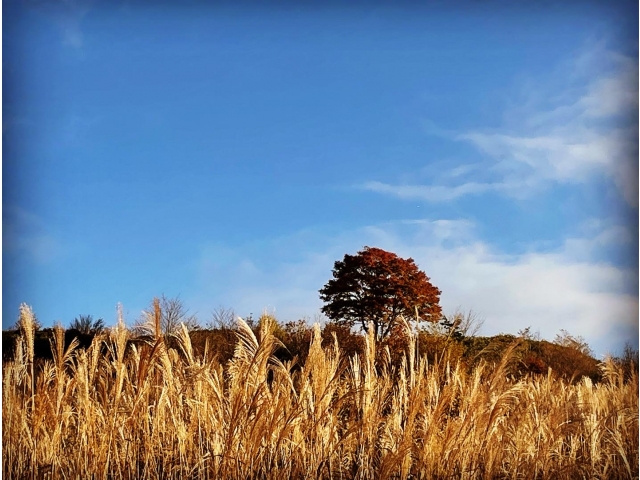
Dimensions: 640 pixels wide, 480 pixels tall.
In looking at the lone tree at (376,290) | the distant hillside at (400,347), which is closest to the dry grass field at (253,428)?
the distant hillside at (400,347)

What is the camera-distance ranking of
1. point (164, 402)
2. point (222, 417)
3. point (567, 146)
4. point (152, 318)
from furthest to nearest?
1. point (567, 146)
2. point (164, 402)
3. point (222, 417)
4. point (152, 318)

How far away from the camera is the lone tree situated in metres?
9.52

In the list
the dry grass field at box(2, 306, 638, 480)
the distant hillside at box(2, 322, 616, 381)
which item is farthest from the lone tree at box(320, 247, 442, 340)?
the dry grass field at box(2, 306, 638, 480)

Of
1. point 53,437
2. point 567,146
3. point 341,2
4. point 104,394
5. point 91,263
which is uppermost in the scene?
point 341,2

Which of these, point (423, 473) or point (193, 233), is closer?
point (423, 473)

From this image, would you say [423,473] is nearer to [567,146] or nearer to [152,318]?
[152,318]

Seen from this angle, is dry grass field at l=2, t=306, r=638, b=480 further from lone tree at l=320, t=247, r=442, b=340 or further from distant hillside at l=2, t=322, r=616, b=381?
lone tree at l=320, t=247, r=442, b=340

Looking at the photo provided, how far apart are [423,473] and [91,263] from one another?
10.7 ft

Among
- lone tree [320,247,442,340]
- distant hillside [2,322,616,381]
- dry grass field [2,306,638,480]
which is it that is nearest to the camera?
dry grass field [2,306,638,480]

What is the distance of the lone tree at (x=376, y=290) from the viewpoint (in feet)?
31.2

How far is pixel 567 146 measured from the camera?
17.7 ft

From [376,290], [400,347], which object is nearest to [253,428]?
[400,347]

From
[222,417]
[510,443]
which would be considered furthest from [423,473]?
[222,417]

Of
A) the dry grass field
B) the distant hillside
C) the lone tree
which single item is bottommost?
the dry grass field
